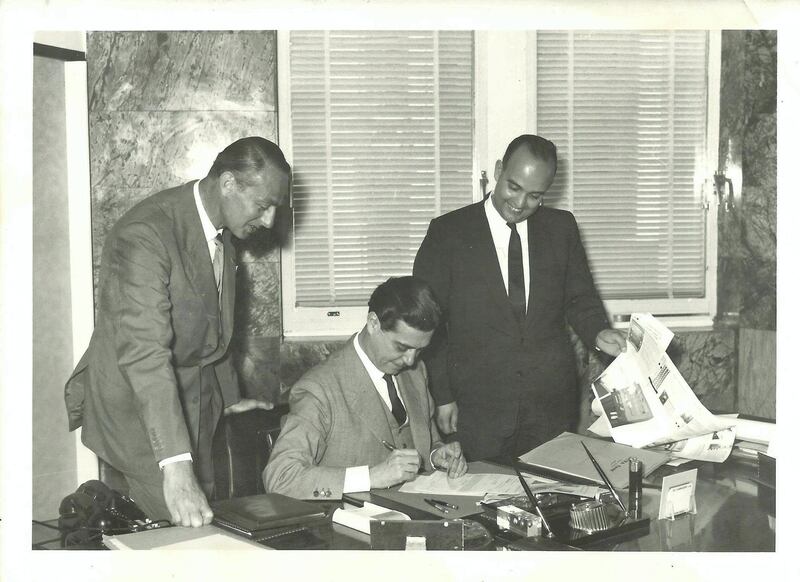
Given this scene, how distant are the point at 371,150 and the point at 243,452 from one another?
69.4 inches

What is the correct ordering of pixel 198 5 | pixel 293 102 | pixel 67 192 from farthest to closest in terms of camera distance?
pixel 293 102
pixel 67 192
pixel 198 5

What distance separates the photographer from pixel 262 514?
184cm

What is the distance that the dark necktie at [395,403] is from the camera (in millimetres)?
2582

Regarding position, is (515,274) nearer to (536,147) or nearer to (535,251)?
(535,251)

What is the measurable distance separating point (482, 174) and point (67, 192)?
183cm

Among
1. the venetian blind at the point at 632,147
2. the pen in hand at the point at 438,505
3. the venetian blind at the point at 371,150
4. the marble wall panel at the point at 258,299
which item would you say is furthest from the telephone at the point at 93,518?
the venetian blind at the point at 632,147

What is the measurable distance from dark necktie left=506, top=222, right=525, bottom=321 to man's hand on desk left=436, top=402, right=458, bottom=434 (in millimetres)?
425

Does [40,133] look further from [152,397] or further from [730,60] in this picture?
[730,60]

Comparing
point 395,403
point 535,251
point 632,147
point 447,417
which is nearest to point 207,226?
point 395,403

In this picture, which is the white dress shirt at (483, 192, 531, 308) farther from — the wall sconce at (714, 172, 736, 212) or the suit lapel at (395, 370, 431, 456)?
the wall sconce at (714, 172, 736, 212)

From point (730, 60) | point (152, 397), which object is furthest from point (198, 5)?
point (730, 60)

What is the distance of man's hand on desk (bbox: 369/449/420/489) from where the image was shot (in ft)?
7.08

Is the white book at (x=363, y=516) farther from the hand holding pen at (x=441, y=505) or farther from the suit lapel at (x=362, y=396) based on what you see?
the suit lapel at (x=362, y=396)

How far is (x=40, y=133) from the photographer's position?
2963 mm
